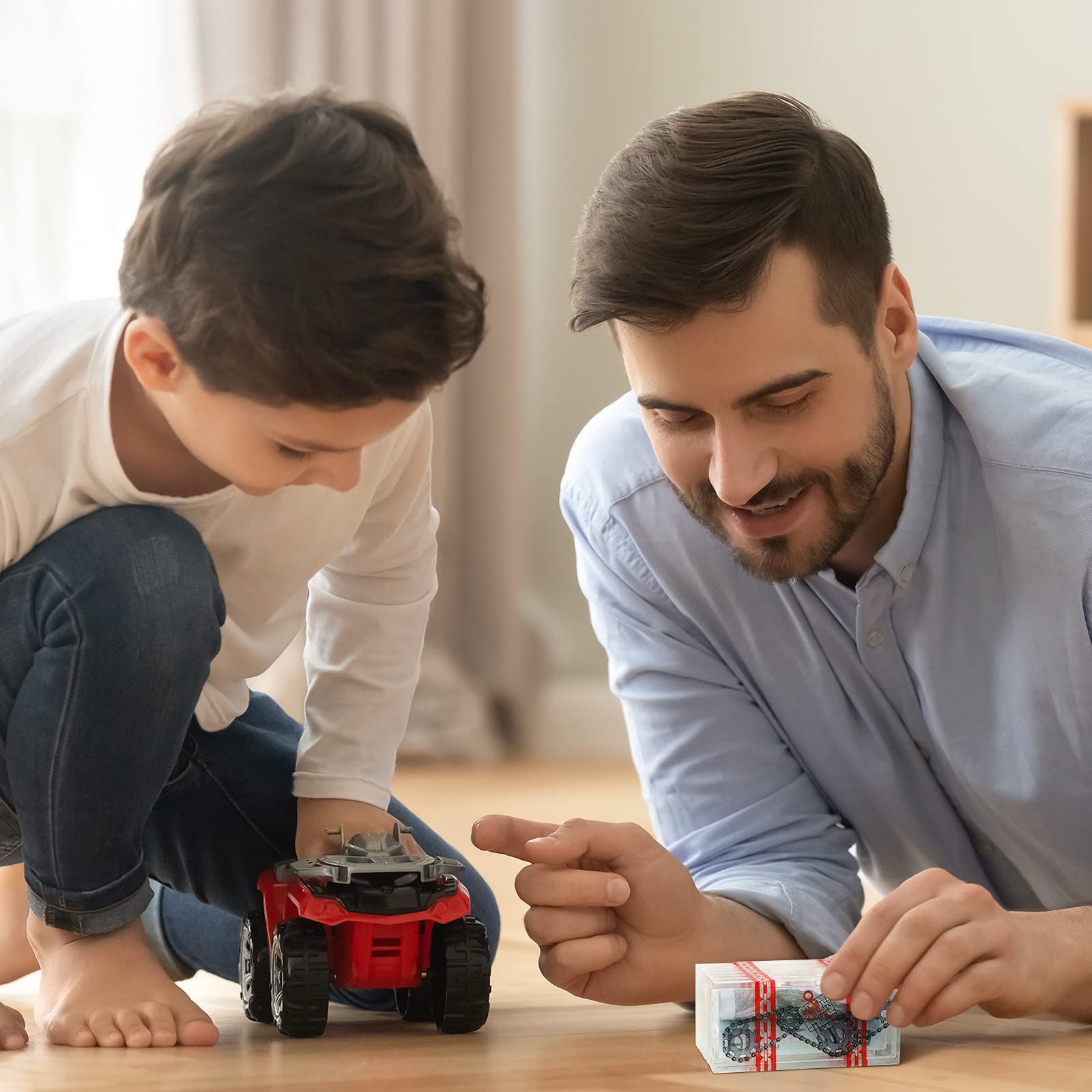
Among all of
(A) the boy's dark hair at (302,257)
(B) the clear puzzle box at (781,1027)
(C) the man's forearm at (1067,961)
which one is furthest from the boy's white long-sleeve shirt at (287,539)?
(C) the man's forearm at (1067,961)

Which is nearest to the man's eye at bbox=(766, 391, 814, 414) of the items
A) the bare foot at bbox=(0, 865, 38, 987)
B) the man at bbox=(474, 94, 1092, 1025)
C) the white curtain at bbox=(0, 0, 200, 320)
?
the man at bbox=(474, 94, 1092, 1025)

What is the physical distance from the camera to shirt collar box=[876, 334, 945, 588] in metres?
1.19

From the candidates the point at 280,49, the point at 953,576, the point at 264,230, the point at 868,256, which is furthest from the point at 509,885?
the point at 280,49

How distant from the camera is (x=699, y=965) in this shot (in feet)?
3.10

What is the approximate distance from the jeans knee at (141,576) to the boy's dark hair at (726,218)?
337 millimetres

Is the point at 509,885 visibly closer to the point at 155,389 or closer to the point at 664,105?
the point at 155,389

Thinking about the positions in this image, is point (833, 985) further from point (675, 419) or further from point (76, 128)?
point (76, 128)

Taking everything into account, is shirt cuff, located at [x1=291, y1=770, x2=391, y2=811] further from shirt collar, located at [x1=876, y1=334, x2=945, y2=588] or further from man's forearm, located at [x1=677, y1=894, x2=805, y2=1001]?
shirt collar, located at [x1=876, y1=334, x2=945, y2=588]

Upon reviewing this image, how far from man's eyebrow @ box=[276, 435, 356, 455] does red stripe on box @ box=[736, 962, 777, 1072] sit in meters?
0.42

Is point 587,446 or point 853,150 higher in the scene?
point 853,150

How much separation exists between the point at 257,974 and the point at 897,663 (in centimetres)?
55

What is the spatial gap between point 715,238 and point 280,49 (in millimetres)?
2037

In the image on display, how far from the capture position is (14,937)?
4.12 feet

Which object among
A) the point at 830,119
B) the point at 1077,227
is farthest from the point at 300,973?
the point at 830,119
